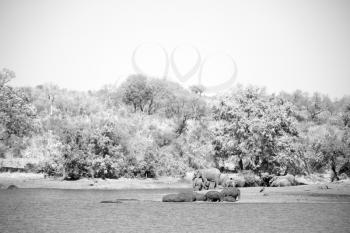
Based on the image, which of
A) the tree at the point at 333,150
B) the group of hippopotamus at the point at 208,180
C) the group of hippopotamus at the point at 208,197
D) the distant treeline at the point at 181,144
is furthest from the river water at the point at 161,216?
the tree at the point at 333,150

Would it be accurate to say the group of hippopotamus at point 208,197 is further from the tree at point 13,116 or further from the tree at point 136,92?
the tree at point 136,92

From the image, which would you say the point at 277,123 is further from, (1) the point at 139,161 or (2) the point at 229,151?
(1) the point at 139,161

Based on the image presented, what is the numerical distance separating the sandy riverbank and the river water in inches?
161

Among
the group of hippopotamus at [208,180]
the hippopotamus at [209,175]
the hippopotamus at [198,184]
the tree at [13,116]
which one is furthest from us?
the tree at [13,116]

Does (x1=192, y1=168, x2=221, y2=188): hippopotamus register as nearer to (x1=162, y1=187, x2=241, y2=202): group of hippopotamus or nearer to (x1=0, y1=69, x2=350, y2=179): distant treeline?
(x1=0, y1=69, x2=350, y2=179): distant treeline

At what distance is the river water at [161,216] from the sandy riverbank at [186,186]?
4093mm

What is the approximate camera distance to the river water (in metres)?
30.6

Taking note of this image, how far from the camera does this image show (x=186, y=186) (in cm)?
6619

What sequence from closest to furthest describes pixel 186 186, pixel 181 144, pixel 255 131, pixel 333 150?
pixel 333 150 → pixel 186 186 → pixel 255 131 → pixel 181 144

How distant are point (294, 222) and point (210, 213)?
701 cm

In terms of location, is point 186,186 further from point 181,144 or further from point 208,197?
point 208,197

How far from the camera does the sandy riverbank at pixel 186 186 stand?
48081mm

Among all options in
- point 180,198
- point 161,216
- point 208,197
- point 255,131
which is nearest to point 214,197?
point 208,197

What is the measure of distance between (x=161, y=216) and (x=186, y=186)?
99.0 ft
